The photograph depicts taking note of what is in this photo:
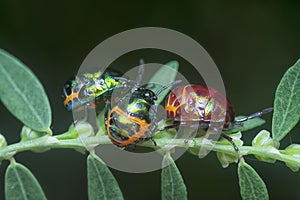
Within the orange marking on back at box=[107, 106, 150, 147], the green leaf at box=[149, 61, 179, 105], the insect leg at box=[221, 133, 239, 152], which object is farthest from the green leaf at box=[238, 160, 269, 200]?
the green leaf at box=[149, 61, 179, 105]

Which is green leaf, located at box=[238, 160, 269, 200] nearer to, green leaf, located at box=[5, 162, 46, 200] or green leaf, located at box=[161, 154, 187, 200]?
green leaf, located at box=[161, 154, 187, 200]

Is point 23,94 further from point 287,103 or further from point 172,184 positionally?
point 287,103

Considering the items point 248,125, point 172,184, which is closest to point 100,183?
point 172,184

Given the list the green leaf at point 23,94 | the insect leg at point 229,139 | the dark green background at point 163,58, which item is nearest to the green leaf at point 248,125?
the insect leg at point 229,139

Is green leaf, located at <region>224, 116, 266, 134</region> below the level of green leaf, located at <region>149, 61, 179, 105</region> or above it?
below

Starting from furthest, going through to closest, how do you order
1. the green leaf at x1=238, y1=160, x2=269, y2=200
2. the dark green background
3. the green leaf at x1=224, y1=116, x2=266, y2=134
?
the dark green background → the green leaf at x1=224, y1=116, x2=266, y2=134 → the green leaf at x1=238, y1=160, x2=269, y2=200

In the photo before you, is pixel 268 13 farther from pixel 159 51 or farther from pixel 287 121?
pixel 287 121

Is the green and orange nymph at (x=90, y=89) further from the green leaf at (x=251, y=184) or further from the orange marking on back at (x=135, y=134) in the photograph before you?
the green leaf at (x=251, y=184)
